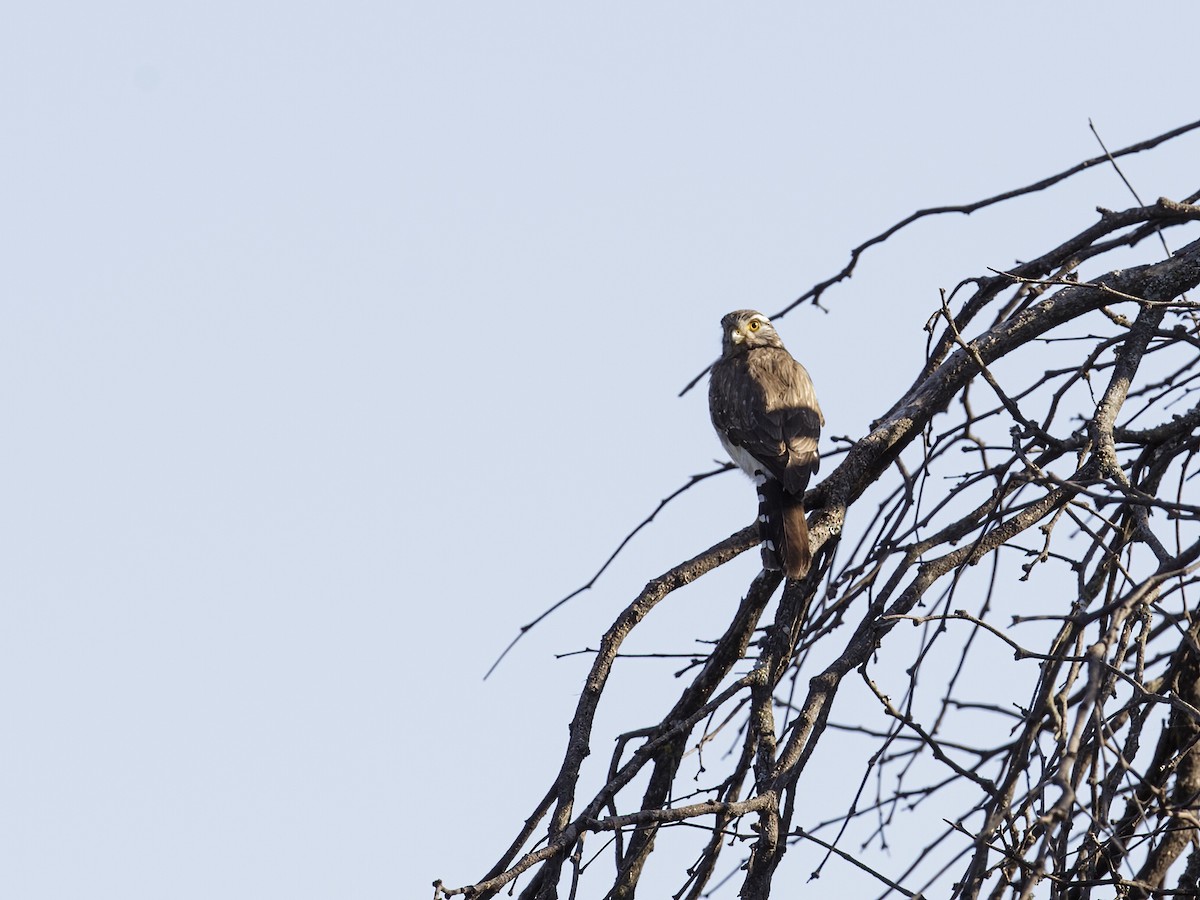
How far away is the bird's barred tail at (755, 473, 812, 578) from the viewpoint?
174 inches

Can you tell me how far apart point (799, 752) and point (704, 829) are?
0.31 metres

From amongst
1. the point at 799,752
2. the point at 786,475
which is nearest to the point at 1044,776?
the point at 799,752

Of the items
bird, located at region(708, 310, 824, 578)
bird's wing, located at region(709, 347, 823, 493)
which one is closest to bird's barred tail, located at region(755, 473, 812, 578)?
bird, located at region(708, 310, 824, 578)

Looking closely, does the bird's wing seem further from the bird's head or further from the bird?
the bird's head

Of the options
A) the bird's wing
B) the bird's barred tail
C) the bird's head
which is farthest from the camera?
the bird's head

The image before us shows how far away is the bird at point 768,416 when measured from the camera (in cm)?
541

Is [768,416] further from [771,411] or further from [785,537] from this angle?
[785,537]

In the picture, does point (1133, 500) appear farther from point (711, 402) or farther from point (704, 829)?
point (711, 402)

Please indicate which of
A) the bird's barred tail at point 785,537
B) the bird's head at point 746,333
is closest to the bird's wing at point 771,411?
the bird's head at point 746,333

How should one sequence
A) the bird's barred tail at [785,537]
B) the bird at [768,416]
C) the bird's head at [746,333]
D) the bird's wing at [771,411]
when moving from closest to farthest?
the bird's barred tail at [785,537] → the bird at [768,416] → the bird's wing at [771,411] → the bird's head at [746,333]

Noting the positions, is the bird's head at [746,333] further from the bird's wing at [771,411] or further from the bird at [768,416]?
the bird's wing at [771,411]

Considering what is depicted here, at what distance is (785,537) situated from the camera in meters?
4.57

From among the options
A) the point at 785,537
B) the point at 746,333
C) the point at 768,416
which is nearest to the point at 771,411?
the point at 768,416

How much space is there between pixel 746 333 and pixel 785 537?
346 centimetres
